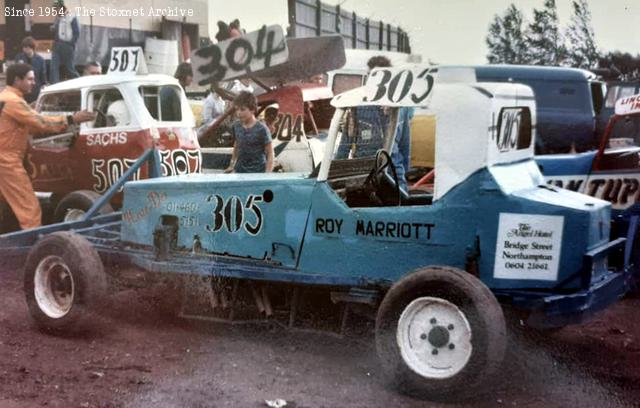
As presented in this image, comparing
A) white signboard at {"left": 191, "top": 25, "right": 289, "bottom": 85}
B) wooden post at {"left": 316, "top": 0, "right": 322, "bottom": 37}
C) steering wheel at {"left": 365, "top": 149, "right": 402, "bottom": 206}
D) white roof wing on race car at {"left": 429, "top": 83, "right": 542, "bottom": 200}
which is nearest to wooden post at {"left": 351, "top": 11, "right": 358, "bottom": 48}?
wooden post at {"left": 316, "top": 0, "right": 322, "bottom": 37}

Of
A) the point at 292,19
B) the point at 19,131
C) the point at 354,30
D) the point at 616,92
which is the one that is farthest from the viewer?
the point at 354,30

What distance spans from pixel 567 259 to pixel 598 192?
9.88ft

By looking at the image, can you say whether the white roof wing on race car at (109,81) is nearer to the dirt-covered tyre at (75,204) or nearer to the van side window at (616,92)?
the dirt-covered tyre at (75,204)

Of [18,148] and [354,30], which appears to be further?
[354,30]

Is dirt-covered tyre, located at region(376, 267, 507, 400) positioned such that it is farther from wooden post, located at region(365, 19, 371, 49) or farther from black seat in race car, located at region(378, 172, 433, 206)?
wooden post, located at region(365, 19, 371, 49)

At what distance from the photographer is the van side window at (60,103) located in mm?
9117

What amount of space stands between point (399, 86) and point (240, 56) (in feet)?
12.7

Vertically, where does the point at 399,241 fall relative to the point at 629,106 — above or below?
below

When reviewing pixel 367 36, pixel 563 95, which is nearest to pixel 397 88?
pixel 563 95

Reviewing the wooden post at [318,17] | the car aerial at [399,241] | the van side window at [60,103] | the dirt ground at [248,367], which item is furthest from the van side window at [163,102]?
the wooden post at [318,17]

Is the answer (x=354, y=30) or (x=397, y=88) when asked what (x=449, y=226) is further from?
(x=354, y=30)

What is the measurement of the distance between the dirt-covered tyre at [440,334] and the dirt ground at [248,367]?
145mm

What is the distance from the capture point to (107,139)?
28.7ft

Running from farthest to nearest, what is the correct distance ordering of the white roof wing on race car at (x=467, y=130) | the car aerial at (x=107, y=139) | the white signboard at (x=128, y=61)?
the white signboard at (x=128, y=61) < the car aerial at (x=107, y=139) < the white roof wing on race car at (x=467, y=130)
